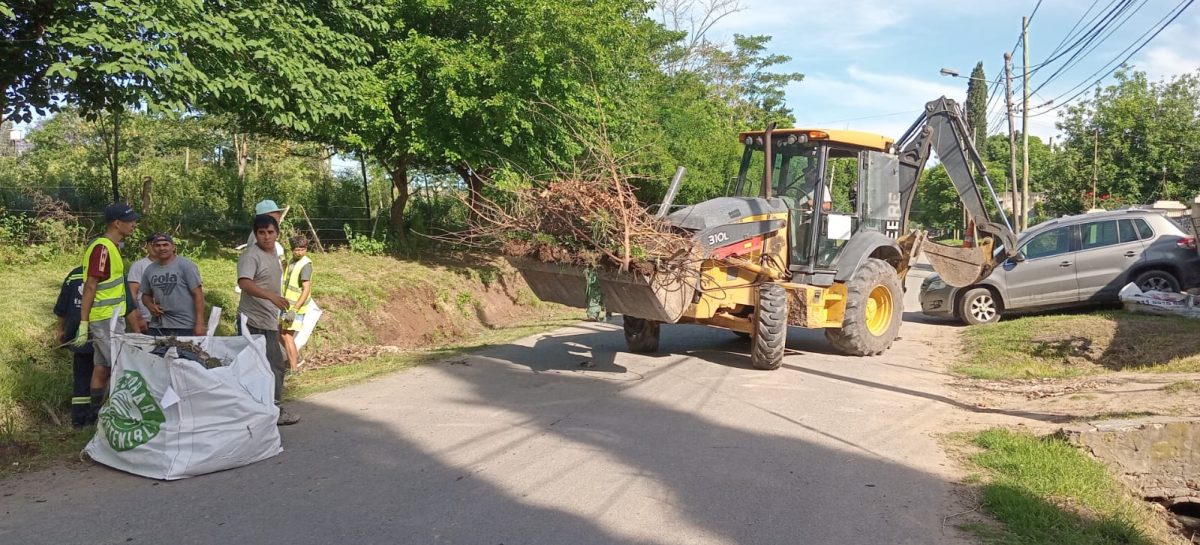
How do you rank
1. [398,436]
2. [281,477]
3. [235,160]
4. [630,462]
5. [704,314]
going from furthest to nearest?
[235,160], [704,314], [398,436], [630,462], [281,477]

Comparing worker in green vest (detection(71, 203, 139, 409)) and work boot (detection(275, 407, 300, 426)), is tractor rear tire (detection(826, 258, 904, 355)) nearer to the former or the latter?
work boot (detection(275, 407, 300, 426))

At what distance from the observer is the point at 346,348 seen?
37.6 feet

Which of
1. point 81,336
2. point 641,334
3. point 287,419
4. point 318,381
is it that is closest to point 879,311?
point 641,334

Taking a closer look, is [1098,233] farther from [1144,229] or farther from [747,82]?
[747,82]

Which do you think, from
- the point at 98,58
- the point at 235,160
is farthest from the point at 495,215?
the point at 235,160

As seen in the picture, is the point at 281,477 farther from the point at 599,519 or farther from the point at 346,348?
the point at 346,348

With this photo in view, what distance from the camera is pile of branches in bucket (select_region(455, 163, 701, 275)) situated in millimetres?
7582

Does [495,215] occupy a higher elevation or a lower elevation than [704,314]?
higher

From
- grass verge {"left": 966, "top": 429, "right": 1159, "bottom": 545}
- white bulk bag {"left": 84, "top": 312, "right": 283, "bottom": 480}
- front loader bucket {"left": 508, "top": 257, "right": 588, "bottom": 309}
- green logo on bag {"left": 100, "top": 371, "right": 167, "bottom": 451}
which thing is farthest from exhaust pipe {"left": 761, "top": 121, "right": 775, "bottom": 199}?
green logo on bag {"left": 100, "top": 371, "right": 167, "bottom": 451}

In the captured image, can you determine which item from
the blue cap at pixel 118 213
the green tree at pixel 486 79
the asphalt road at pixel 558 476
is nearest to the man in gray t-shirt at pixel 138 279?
the blue cap at pixel 118 213

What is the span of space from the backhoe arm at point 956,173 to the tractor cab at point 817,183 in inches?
34.4

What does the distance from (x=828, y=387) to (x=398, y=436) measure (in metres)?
4.67

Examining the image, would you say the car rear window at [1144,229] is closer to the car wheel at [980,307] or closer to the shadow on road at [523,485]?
the car wheel at [980,307]

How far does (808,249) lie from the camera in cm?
1006
